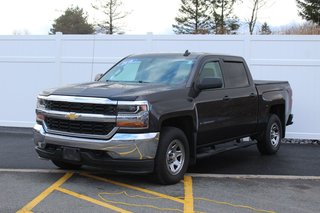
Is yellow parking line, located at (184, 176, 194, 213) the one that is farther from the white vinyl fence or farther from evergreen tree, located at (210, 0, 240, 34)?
evergreen tree, located at (210, 0, 240, 34)

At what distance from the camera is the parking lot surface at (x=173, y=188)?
613 cm

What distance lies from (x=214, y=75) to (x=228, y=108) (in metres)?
0.61

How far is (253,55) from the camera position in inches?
469

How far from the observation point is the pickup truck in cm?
669

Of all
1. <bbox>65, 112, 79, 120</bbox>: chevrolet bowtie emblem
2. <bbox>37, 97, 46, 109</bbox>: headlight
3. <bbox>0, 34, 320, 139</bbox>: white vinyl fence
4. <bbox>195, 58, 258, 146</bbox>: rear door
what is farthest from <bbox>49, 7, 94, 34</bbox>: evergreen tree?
<bbox>65, 112, 79, 120</bbox>: chevrolet bowtie emblem

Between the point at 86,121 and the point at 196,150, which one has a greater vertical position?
the point at 86,121

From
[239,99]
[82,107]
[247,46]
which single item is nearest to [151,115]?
[82,107]

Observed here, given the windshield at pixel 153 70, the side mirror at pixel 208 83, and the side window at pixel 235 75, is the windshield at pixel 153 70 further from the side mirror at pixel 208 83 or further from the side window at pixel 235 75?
the side window at pixel 235 75

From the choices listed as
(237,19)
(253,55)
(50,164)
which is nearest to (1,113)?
(50,164)

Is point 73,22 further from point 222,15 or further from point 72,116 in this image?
point 72,116

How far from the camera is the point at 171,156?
7.20 meters

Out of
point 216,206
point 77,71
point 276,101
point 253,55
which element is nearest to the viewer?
point 216,206

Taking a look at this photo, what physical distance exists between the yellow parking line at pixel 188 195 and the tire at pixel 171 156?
0.61ft

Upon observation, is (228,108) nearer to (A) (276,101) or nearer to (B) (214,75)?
(B) (214,75)
